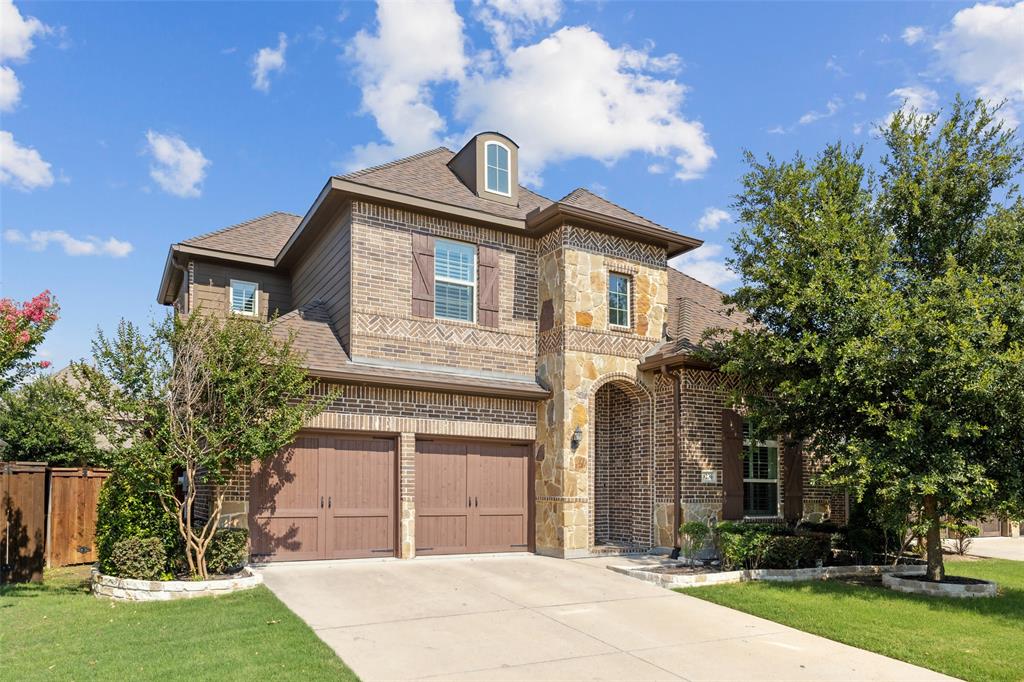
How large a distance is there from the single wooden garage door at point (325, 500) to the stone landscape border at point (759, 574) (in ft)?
13.1

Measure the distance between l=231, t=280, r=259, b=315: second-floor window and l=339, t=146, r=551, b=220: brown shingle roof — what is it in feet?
16.7

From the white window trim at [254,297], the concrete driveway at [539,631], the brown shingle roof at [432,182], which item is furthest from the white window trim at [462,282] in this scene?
the white window trim at [254,297]

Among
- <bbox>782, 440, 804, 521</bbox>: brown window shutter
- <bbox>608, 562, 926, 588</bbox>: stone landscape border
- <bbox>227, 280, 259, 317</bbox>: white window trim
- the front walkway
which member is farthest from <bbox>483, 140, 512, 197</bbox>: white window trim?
the front walkway

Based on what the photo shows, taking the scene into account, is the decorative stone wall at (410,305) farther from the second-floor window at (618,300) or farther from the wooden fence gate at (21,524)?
the wooden fence gate at (21,524)

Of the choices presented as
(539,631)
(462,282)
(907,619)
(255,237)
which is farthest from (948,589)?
(255,237)

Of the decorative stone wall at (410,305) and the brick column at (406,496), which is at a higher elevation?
the decorative stone wall at (410,305)

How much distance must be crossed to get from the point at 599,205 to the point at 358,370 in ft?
19.5

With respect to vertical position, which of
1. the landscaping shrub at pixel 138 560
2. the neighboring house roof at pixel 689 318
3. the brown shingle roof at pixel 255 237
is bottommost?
the landscaping shrub at pixel 138 560

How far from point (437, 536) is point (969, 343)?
343 inches

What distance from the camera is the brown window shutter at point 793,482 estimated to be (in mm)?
14906

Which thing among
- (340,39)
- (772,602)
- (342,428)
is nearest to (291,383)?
(342,428)

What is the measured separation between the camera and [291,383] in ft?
34.7

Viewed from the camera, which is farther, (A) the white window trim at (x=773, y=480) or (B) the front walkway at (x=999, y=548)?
(B) the front walkway at (x=999, y=548)

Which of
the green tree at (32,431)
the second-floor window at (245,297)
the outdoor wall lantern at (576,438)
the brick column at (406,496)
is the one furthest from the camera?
the green tree at (32,431)
